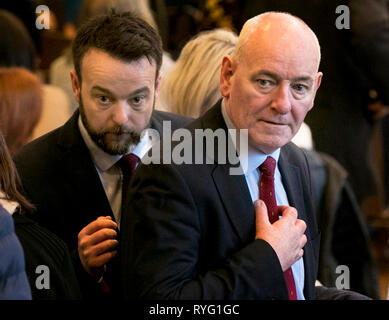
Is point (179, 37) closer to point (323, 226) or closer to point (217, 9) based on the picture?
point (217, 9)

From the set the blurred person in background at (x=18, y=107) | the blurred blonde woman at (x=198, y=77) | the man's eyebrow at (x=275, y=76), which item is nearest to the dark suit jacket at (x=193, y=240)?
the man's eyebrow at (x=275, y=76)

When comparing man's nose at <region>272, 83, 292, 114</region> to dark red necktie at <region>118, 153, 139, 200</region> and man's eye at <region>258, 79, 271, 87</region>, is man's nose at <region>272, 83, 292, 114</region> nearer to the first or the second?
man's eye at <region>258, 79, 271, 87</region>

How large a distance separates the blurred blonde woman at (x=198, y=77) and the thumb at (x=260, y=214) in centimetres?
99

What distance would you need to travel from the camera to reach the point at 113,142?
Result: 2244 mm

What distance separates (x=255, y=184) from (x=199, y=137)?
20cm

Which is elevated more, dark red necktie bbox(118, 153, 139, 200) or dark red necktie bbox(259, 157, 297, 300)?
dark red necktie bbox(118, 153, 139, 200)

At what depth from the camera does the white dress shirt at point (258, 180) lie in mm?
2031

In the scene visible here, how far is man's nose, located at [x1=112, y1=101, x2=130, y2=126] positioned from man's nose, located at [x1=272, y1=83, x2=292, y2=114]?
479 mm

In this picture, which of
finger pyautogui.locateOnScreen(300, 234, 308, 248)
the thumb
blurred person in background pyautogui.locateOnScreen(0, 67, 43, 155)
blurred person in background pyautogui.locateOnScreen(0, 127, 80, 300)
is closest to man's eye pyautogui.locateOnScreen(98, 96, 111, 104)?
blurred person in background pyautogui.locateOnScreen(0, 127, 80, 300)

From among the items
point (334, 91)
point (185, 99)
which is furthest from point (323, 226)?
point (334, 91)

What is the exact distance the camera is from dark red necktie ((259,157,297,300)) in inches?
80.1

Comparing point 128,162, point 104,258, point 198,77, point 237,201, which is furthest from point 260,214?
point 198,77

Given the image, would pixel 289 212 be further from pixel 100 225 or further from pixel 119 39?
pixel 119 39

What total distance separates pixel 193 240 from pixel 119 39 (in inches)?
27.4
